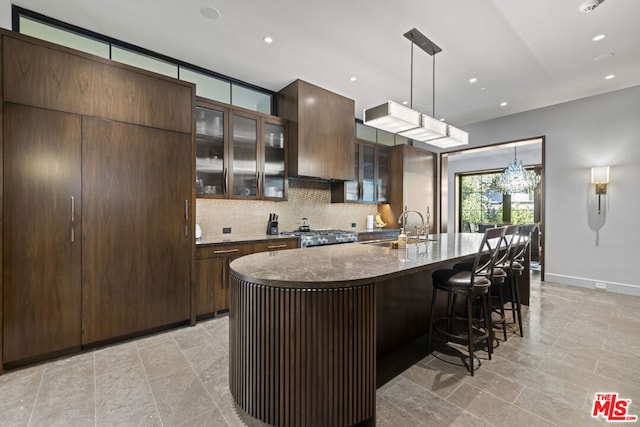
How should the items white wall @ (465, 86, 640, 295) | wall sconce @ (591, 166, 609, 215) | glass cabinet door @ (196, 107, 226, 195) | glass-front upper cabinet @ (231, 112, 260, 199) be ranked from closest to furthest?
1. glass cabinet door @ (196, 107, 226, 195)
2. glass-front upper cabinet @ (231, 112, 260, 199)
3. white wall @ (465, 86, 640, 295)
4. wall sconce @ (591, 166, 609, 215)

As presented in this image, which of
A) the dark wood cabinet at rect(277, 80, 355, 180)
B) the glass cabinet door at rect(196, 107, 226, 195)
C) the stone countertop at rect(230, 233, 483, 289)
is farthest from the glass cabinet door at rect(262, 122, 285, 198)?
the stone countertop at rect(230, 233, 483, 289)

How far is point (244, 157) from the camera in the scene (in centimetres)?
388

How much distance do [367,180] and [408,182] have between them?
96cm

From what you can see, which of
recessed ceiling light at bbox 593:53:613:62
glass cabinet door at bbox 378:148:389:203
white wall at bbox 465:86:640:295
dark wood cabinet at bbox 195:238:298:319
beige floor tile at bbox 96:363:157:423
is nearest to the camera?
beige floor tile at bbox 96:363:157:423

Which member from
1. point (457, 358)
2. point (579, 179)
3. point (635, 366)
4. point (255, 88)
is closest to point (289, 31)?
point (255, 88)

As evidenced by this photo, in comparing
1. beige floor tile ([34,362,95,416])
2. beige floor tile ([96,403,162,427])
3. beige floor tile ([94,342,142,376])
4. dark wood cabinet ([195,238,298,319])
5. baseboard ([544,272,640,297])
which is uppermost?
dark wood cabinet ([195,238,298,319])

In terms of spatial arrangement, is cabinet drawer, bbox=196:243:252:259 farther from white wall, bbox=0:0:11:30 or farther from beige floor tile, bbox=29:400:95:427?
white wall, bbox=0:0:11:30

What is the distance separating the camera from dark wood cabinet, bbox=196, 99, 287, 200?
3549 millimetres

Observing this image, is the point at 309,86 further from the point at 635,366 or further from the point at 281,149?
the point at 635,366

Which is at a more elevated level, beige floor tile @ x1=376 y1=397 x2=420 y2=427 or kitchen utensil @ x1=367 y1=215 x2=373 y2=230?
kitchen utensil @ x1=367 y1=215 x2=373 y2=230

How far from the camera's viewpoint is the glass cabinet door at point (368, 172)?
5.40m

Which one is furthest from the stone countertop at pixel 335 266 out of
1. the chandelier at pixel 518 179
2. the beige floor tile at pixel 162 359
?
the chandelier at pixel 518 179

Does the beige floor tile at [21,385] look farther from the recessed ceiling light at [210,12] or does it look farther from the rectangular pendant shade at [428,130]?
the rectangular pendant shade at [428,130]

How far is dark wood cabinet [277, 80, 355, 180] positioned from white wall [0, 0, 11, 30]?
9.39ft
